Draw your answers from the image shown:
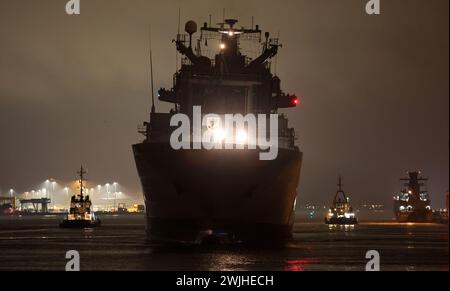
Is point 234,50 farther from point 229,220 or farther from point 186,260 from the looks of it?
point 186,260

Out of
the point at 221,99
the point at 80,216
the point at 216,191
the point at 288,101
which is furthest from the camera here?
the point at 80,216

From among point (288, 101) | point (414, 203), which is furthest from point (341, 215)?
point (288, 101)

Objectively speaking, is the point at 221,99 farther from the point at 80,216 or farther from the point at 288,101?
the point at 80,216

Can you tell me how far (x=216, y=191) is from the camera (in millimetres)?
46875

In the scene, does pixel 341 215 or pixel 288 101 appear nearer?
pixel 288 101

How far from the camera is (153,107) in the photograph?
5369cm

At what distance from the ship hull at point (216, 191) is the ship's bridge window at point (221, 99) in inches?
201

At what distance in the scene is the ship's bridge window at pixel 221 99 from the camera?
173 feet

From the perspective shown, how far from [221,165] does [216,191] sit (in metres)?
1.66

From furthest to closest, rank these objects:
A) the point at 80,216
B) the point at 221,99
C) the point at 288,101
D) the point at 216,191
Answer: the point at 80,216 → the point at 288,101 → the point at 221,99 → the point at 216,191

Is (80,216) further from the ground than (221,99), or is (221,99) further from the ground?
(221,99)

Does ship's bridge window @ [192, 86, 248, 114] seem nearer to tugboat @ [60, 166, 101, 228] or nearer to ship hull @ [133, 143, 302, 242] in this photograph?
ship hull @ [133, 143, 302, 242]
